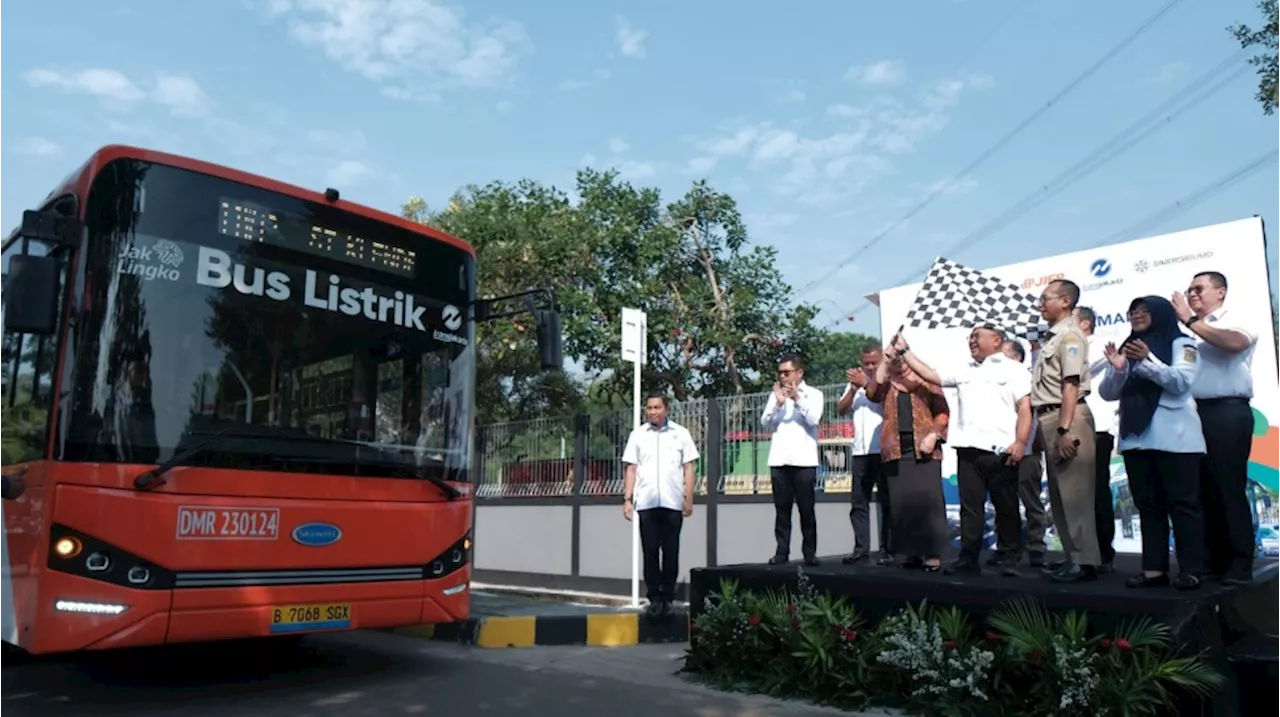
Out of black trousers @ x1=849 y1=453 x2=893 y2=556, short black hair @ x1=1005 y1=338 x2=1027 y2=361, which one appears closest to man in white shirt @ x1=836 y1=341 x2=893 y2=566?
black trousers @ x1=849 y1=453 x2=893 y2=556

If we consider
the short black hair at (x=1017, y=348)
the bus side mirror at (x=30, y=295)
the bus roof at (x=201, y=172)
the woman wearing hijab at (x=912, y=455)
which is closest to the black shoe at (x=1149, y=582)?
the woman wearing hijab at (x=912, y=455)

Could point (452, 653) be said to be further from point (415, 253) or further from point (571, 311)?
point (571, 311)

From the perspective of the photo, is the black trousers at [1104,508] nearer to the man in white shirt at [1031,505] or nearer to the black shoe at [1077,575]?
the man in white shirt at [1031,505]

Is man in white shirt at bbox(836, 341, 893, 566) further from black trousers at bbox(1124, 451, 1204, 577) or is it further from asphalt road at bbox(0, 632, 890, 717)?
black trousers at bbox(1124, 451, 1204, 577)

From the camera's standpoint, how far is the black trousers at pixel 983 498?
5961 mm

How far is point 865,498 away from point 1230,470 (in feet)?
8.36

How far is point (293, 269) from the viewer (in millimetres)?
5965

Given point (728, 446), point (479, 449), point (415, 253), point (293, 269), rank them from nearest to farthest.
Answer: point (293, 269)
point (415, 253)
point (728, 446)
point (479, 449)

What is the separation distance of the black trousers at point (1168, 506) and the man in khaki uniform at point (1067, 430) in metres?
0.27

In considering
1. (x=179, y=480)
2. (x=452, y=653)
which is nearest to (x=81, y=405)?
(x=179, y=480)

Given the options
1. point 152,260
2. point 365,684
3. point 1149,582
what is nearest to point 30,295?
point 152,260

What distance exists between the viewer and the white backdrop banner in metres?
7.92

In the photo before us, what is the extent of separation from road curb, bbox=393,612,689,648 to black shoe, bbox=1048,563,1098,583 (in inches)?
137

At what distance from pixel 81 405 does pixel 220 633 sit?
1.42m
